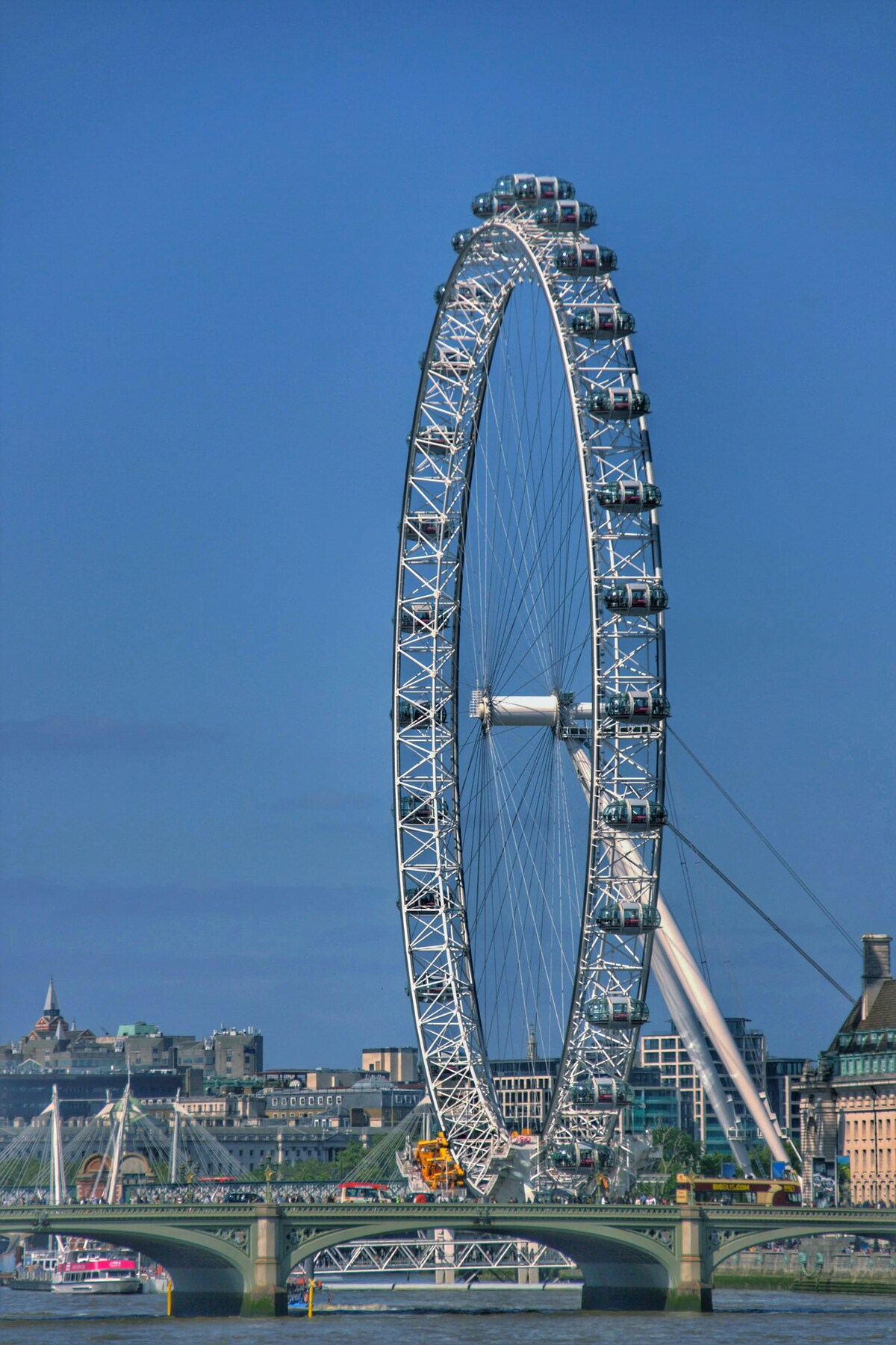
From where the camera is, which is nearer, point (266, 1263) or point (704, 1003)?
point (266, 1263)

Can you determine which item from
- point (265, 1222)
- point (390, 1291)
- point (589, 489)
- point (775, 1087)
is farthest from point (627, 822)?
point (775, 1087)

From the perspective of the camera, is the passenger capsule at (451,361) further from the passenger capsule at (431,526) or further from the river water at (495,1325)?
the river water at (495,1325)

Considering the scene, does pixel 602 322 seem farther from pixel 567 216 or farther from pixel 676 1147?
pixel 676 1147

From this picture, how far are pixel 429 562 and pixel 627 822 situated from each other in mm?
14351

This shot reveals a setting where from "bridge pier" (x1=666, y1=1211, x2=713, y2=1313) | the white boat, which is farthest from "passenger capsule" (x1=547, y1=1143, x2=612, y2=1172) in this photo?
the white boat

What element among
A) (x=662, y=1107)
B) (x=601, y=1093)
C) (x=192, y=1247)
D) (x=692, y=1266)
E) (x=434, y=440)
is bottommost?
(x=692, y=1266)

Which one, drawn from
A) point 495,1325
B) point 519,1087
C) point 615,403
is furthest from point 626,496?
point 519,1087

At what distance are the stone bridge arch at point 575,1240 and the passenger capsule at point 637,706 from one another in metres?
14.3

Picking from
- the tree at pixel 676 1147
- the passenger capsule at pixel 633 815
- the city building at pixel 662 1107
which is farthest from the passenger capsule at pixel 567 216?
the city building at pixel 662 1107

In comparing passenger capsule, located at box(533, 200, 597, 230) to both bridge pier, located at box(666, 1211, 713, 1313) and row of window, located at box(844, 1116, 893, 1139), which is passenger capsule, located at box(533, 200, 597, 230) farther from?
row of window, located at box(844, 1116, 893, 1139)

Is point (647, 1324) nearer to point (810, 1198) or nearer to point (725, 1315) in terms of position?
point (725, 1315)

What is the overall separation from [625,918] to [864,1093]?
46.2 meters

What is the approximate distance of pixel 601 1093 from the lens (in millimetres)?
75625

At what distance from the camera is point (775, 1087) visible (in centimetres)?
19012
